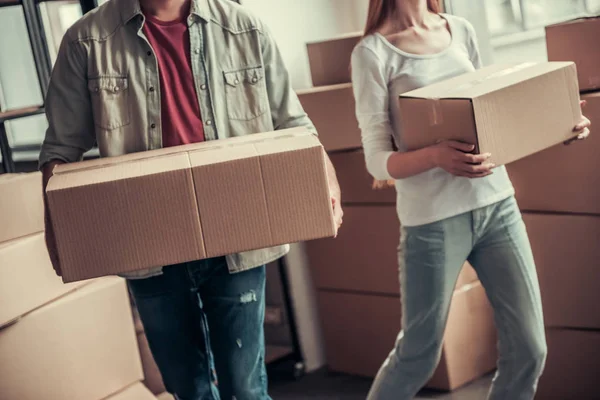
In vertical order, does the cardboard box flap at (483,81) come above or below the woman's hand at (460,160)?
above

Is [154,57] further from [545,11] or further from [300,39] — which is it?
[545,11]

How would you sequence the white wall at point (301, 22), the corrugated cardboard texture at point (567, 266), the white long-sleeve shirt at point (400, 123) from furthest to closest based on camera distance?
the white wall at point (301, 22) < the corrugated cardboard texture at point (567, 266) < the white long-sleeve shirt at point (400, 123)

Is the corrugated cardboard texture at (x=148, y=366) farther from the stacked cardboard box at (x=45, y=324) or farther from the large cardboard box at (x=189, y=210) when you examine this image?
the large cardboard box at (x=189, y=210)

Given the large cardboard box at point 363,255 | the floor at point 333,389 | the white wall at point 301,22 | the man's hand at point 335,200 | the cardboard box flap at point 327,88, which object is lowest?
the floor at point 333,389

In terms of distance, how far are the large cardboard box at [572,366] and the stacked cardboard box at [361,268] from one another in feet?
1.20

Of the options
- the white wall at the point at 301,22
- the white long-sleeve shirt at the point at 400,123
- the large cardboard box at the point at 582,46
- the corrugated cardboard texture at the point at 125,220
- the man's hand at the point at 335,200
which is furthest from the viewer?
the white wall at the point at 301,22

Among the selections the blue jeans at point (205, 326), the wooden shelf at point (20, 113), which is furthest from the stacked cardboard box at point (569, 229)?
the wooden shelf at point (20, 113)

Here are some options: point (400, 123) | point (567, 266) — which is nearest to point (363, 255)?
point (567, 266)

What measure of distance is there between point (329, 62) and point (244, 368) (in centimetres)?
123

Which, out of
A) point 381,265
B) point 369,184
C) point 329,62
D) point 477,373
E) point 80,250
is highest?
point 329,62

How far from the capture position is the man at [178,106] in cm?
154

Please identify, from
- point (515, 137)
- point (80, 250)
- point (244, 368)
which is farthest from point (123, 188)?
point (515, 137)

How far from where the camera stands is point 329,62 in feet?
8.36

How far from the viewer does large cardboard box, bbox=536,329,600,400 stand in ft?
7.02
